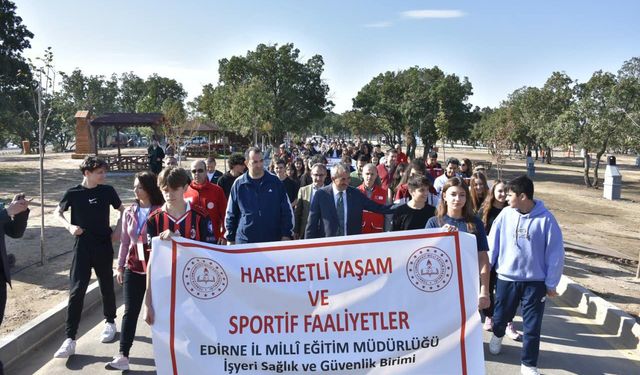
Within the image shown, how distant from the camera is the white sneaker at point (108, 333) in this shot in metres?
5.07

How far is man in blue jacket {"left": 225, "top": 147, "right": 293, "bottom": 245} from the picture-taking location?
521cm

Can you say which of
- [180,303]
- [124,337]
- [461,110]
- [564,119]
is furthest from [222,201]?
[461,110]

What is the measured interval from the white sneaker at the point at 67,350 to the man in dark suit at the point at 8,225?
69 centimetres

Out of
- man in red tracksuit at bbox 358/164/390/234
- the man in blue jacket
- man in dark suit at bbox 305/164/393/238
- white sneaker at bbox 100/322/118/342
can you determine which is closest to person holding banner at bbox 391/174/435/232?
man in dark suit at bbox 305/164/393/238

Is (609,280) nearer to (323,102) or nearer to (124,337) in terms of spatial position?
(124,337)

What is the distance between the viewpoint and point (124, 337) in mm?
4395

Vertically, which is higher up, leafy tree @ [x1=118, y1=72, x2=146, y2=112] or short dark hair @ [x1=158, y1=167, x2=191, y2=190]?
leafy tree @ [x1=118, y1=72, x2=146, y2=112]

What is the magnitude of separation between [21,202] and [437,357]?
341 cm

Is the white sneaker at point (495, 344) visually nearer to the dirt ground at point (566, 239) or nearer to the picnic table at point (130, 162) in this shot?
the dirt ground at point (566, 239)

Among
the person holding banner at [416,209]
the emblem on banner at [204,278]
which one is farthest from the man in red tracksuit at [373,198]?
the emblem on banner at [204,278]

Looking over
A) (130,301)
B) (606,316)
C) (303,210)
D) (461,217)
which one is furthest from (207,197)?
(606,316)

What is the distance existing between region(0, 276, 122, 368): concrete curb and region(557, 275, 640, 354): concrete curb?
601 cm

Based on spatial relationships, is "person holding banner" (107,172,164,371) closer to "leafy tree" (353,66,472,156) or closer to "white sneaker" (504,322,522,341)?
"white sneaker" (504,322,522,341)

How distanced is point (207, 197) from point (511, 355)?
3.87 m
